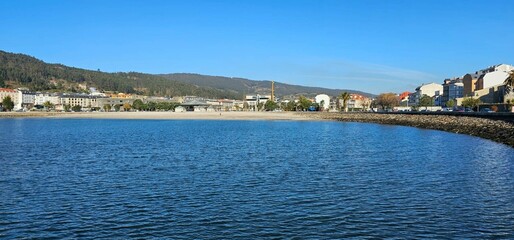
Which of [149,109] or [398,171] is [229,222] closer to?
[398,171]

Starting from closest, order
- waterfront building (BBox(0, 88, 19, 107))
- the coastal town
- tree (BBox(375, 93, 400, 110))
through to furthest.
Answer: the coastal town
tree (BBox(375, 93, 400, 110))
waterfront building (BBox(0, 88, 19, 107))

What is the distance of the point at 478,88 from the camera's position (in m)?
124

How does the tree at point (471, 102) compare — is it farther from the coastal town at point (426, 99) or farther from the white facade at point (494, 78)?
the white facade at point (494, 78)

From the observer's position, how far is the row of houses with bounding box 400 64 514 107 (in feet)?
328

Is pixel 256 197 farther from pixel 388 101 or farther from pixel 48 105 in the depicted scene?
pixel 48 105

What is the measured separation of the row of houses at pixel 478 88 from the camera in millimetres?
100106

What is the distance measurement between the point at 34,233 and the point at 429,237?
8322 mm

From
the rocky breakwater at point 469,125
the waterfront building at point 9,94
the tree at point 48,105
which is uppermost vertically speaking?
the waterfront building at point 9,94

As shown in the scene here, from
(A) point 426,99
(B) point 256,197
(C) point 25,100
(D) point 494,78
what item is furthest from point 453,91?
(C) point 25,100

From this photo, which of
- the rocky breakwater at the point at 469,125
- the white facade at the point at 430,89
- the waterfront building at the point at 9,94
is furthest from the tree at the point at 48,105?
the rocky breakwater at the point at 469,125

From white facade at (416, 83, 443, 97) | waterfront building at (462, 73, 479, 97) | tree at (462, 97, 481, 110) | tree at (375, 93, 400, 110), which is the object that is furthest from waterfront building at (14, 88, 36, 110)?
tree at (462, 97, 481, 110)

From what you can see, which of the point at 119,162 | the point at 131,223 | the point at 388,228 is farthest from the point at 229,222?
the point at 119,162

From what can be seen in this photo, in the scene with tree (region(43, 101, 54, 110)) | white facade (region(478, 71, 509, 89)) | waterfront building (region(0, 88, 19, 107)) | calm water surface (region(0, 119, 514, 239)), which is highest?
white facade (region(478, 71, 509, 89))

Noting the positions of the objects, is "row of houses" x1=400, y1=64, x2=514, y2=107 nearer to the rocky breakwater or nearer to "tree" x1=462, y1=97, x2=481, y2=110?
"tree" x1=462, y1=97, x2=481, y2=110
